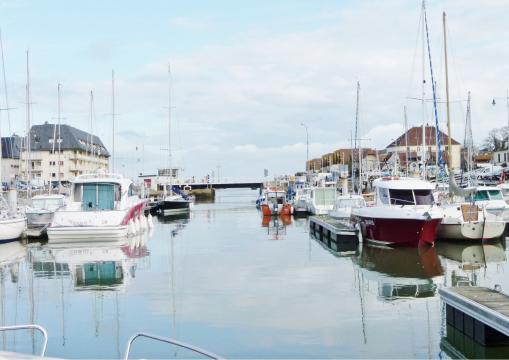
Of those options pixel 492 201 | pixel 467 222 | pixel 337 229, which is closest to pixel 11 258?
pixel 337 229

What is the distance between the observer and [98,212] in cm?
3306

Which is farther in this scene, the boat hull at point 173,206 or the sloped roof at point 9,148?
the sloped roof at point 9,148

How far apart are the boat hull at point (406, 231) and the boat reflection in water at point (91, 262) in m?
11.2

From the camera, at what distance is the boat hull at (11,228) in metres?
33.0

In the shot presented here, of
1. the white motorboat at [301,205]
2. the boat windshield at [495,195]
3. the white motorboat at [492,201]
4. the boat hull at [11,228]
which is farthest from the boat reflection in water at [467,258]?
the white motorboat at [301,205]

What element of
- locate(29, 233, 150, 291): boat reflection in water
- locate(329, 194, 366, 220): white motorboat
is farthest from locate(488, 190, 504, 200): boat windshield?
locate(29, 233, 150, 291): boat reflection in water

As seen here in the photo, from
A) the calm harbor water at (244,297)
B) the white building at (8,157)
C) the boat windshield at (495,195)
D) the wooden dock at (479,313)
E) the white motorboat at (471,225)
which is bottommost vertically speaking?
the calm harbor water at (244,297)

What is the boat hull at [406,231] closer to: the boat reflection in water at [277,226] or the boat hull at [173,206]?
the boat reflection in water at [277,226]

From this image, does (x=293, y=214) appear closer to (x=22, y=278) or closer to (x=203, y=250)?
(x=203, y=250)

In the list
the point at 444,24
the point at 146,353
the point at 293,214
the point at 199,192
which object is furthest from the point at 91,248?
the point at 199,192

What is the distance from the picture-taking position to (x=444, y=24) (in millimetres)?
37125

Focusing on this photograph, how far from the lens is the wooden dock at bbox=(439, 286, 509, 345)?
11430 millimetres

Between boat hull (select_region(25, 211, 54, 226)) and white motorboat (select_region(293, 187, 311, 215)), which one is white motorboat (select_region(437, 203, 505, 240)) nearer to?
boat hull (select_region(25, 211, 54, 226))

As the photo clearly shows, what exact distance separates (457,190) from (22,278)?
20.3 metres
